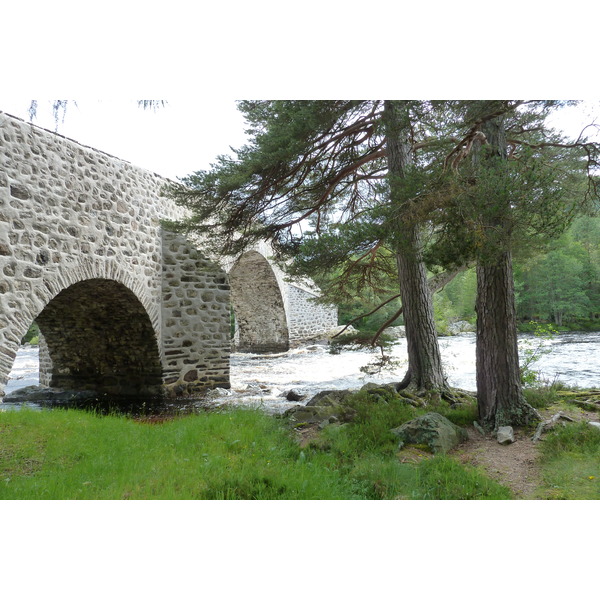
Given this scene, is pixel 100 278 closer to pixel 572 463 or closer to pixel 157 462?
pixel 157 462

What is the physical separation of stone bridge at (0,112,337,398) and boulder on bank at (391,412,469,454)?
3.17 metres

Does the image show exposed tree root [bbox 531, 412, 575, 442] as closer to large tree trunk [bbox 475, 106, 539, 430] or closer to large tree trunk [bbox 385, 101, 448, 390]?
large tree trunk [bbox 475, 106, 539, 430]

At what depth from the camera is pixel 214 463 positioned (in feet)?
8.45

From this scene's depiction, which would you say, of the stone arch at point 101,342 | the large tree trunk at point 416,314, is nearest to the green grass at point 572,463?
the large tree trunk at point 416,314

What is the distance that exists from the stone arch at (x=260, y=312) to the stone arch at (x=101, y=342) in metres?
4.54

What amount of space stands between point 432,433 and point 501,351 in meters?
→ 0.90

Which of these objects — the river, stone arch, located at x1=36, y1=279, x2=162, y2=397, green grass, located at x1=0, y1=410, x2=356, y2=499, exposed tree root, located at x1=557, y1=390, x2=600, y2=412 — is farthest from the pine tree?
green grass, located at x1=0, y1=410, x2=356, y2=499

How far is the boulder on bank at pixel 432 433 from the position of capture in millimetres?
3131

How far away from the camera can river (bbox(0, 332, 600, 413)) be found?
5.50 m

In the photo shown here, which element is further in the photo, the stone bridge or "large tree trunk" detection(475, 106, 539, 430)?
the stone bridge

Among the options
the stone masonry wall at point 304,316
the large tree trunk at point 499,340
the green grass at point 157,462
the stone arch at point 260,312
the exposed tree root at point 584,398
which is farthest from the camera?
the stone masonry wall at point 304,316

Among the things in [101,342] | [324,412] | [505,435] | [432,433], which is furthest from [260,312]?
[505,435]

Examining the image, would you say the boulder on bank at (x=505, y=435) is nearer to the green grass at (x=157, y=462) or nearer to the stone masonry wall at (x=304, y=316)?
the green grass at (x=157, y=462)
